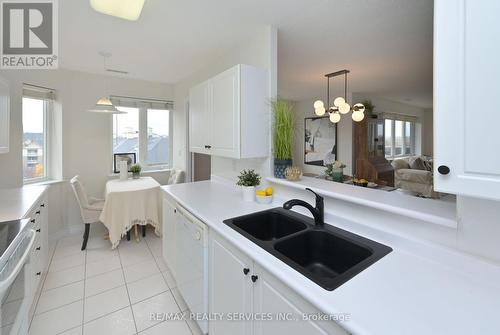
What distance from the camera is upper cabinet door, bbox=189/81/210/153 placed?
2342mm

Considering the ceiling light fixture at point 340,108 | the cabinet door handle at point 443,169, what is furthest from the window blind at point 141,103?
the cabinet door handle at point 443,169

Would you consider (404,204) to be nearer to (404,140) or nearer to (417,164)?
(417,164)

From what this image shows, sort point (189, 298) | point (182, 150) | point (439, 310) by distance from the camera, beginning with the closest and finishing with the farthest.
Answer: point (439, 310)
point (189, 298)
point (182, 150)

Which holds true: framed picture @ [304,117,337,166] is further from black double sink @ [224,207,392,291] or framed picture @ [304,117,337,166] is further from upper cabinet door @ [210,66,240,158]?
black double sink @ [224,207,392,291]

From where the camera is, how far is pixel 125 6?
1522 millimetres

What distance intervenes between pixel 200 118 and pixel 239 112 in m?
0.73

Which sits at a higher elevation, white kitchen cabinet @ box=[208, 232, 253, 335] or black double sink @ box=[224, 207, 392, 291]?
black double sink @ box=[224, 207, 392, 291]

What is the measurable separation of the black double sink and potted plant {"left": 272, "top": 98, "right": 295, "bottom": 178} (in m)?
0.49

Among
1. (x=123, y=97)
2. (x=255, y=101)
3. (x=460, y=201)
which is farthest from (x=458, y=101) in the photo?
(x=123, y=97)

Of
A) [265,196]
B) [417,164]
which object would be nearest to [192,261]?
[265,196]

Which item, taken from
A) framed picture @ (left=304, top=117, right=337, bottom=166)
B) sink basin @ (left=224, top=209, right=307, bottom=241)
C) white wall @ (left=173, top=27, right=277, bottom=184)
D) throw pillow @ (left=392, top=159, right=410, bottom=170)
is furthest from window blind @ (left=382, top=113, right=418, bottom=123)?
sink basin @ (left=224, top=209, right=307, bottom=241)

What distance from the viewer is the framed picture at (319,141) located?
564 cm

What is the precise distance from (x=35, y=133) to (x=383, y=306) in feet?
14.0

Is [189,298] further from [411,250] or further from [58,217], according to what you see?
[58,217]
